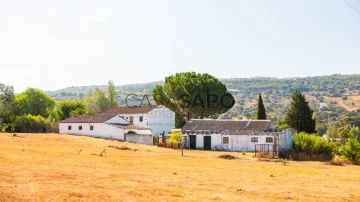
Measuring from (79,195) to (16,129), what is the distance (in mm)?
58384

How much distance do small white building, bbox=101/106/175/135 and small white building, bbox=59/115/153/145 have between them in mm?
3193

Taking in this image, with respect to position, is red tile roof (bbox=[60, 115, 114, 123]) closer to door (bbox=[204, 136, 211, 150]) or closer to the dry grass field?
door (bbox=[204, 136, 211, 150])

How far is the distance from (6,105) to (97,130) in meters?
18.4

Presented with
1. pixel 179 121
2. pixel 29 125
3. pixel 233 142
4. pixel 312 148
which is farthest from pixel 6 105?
pixel 312 148

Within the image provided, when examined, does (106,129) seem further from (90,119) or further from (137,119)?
(137,119)

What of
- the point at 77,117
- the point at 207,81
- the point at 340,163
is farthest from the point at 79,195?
the point at 207,81

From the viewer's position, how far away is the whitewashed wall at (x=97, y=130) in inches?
2594

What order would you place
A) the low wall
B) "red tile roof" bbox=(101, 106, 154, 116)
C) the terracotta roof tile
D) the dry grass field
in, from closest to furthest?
the dry grass field
the terracotta roof tile
the low wall
"red tile roof" bbox=(101, 106, 154, 116)

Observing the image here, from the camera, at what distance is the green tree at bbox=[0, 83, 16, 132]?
7350 cm

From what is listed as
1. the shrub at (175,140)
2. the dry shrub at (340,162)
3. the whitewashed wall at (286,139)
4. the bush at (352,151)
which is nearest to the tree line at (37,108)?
the shrub at (175,140)

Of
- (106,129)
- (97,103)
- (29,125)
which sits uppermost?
(97,103)

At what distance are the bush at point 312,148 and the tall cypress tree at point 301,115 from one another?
46.0 ft

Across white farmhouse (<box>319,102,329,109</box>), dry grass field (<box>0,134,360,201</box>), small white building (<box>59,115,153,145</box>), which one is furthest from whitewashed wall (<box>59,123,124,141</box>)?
white farmhouse (<box>319,102,329,109</box>)

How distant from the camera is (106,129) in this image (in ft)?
219
